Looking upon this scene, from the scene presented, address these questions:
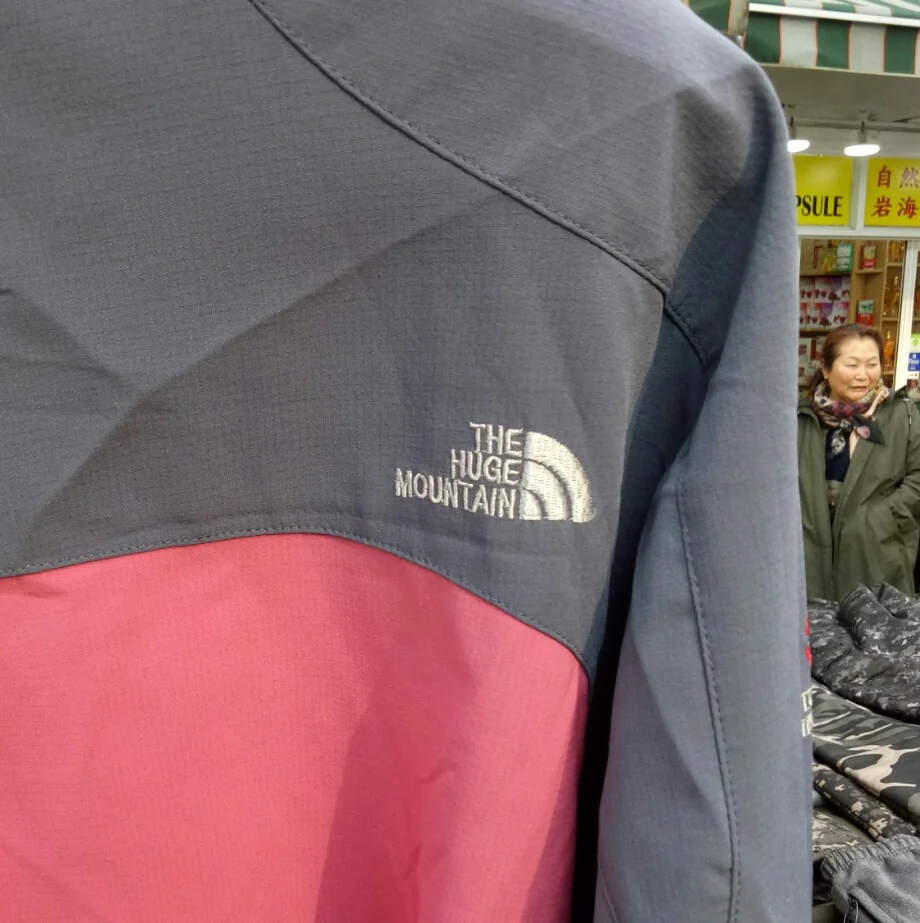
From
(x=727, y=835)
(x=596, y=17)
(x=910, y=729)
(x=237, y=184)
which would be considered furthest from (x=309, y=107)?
(x=910, y=729)

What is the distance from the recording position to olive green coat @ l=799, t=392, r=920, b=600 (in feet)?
7.28

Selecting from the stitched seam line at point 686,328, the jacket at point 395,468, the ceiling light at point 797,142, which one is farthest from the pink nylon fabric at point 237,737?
the ceiling light at point 797,142

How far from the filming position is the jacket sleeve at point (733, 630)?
1.40 feet

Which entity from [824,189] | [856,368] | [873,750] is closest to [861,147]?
[824,189]

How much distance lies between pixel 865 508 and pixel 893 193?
184cm

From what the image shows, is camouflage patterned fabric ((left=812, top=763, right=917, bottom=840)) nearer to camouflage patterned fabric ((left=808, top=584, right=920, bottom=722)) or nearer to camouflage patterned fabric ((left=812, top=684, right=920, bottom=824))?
camouflage patterned fabric ((left=812, top=684, right=920, bottom=824))

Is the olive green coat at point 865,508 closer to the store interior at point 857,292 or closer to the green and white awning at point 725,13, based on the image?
the green and white awning at point 725,13

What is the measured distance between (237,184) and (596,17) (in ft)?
0.71

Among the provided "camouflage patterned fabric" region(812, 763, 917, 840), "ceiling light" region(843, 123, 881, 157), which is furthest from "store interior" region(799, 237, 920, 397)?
"camouflage patterned fabric" region(812, 763, 917, 840)

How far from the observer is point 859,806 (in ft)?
2.49

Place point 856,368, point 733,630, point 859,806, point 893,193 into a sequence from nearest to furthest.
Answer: point 733,630 → point 859,806 → point 856,368 → point 893,193

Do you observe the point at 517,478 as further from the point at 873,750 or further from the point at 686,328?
the point at 873,750

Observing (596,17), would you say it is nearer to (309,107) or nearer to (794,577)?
(309,107)

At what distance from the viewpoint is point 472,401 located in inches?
18.9
